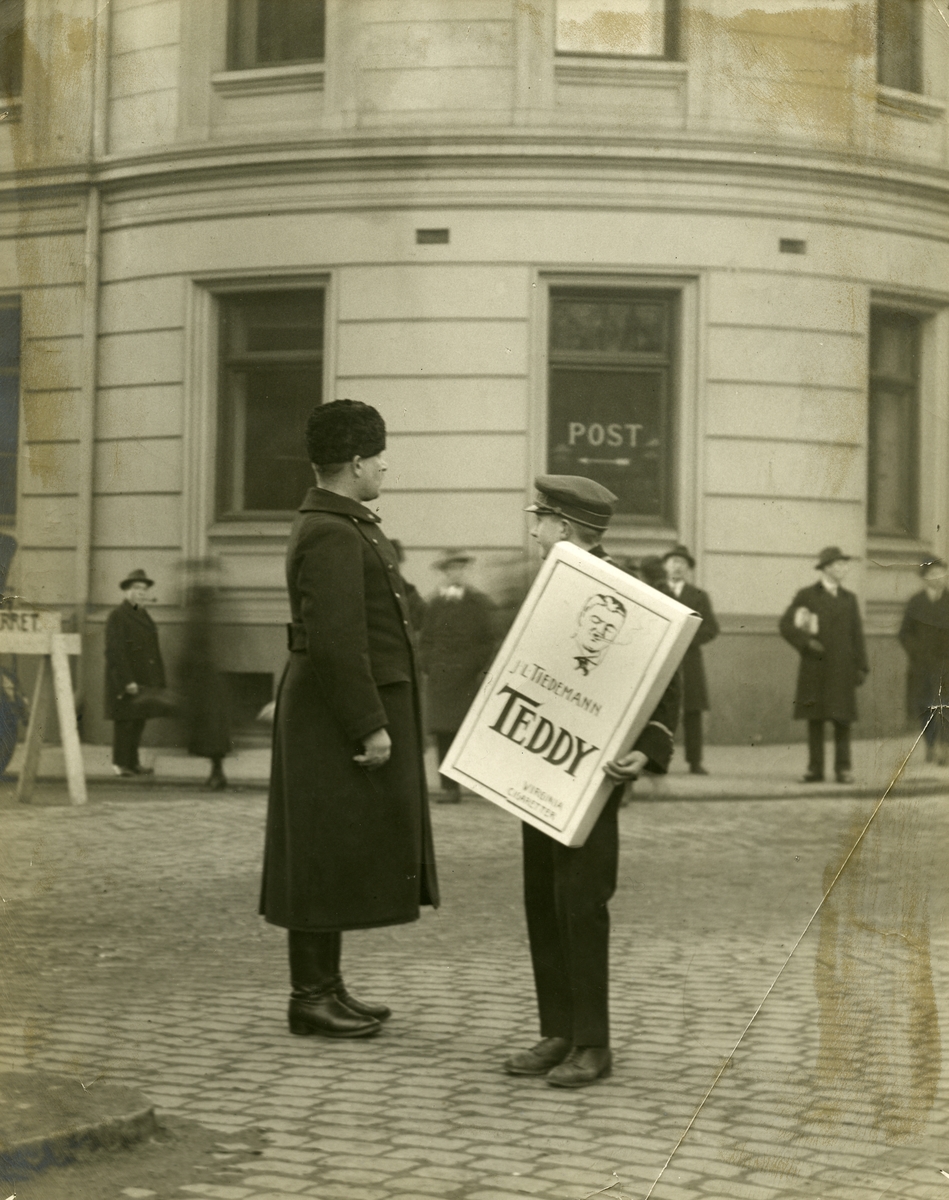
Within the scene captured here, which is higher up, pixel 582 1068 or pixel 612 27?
pixel 612 27

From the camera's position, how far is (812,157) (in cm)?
412

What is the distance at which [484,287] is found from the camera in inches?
156

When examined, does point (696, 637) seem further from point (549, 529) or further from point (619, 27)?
point (619, 27)

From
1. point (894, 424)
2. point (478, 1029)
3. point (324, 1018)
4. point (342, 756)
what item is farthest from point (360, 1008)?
point (894, 424)

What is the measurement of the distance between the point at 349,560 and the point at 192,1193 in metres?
1.49

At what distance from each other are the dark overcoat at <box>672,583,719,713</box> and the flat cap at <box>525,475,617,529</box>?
26cm

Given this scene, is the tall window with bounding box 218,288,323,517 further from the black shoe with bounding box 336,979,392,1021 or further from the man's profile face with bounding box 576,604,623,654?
the black shoe with bounding box 336,979,392,1021

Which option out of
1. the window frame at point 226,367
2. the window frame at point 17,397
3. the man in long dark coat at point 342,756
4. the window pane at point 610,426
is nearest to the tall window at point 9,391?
the window frame at point 17,397

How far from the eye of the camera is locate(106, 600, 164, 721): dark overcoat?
12.3ft

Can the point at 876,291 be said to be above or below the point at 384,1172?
above

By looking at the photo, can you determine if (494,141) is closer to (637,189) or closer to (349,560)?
(637,189)

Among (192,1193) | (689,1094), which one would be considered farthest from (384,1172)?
(689,1094)

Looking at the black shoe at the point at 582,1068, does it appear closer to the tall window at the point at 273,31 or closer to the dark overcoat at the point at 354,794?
the dark overcoat at the point at 354,794

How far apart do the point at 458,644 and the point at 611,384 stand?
0.68 m
